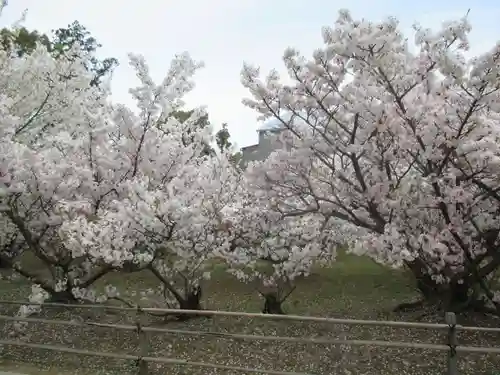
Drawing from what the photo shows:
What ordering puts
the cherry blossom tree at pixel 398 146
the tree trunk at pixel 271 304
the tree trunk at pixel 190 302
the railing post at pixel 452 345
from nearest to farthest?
the railing post at pixel 452 345
the cherry blossom tree at pixel 398 146
the tree trunk at pixel 190 302
the tree trunk at pixel 271 304

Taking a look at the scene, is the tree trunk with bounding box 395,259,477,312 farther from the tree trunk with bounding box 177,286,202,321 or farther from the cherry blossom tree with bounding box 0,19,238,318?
the tree trunk with bounding box 177,286,202,321

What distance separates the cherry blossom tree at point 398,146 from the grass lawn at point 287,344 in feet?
3.60

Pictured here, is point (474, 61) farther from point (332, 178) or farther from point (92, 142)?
point (92, 142)

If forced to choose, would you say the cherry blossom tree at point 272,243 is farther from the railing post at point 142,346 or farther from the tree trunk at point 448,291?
the railing post at point 142,346

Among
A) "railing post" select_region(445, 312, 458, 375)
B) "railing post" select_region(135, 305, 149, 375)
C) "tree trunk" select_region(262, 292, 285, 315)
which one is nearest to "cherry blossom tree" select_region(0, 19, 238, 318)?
"tree trunk" select_region(262, 292, 285, 315)

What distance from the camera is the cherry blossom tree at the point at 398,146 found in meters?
6.22

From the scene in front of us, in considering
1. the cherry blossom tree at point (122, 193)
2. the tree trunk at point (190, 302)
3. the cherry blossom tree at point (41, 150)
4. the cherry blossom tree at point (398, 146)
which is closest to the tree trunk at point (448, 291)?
the cherry blossom tree at point (398, 146)

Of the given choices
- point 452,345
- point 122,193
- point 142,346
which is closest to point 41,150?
point 122,193

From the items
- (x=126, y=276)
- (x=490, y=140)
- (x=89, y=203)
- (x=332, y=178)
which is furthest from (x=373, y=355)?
(x=126, y=276)

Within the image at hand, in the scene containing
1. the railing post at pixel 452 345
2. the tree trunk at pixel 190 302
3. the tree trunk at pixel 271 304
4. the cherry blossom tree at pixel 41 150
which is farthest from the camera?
the tree trunk at pixel 271 304

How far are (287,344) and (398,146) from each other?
2.89 meters

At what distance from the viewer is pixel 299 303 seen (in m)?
9.66

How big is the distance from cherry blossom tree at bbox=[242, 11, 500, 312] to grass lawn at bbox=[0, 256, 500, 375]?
3.60 ft

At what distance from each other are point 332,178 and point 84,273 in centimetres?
476
